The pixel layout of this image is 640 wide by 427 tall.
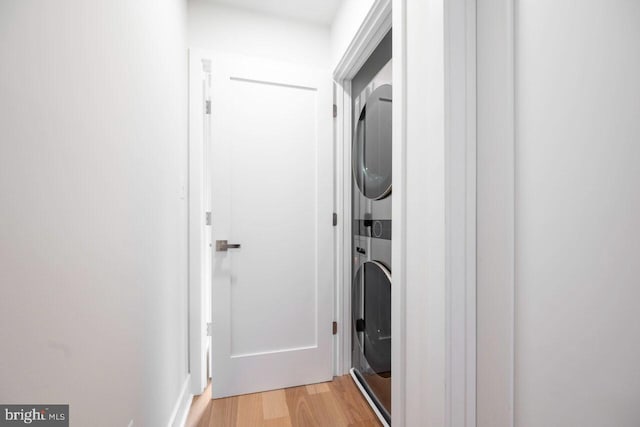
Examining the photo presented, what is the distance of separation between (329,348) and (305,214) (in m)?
0.91

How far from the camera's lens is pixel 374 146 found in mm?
1548

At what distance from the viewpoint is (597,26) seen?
0.56 metres

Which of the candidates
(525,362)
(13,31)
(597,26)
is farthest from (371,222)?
(13,31)

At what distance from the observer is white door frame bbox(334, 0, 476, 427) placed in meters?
0.83

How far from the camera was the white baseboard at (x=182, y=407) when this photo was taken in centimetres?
132

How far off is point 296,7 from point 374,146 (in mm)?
1064

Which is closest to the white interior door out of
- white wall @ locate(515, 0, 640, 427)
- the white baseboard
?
the white baseboard

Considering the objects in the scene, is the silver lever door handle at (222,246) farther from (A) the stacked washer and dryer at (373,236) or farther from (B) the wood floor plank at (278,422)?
(B) the wood floor plank at (278,422)

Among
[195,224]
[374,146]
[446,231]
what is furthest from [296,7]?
[446,231]

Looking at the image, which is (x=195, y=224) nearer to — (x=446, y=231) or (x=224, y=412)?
(x=224, y=412)

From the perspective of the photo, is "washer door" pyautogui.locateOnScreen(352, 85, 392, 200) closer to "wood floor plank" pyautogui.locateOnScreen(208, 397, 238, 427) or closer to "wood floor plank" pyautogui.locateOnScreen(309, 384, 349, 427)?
"wood floor plank" pyautogui.locateOnScreen(309, 384, 349, 427)

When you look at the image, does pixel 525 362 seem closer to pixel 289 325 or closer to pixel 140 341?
pixel 140 341

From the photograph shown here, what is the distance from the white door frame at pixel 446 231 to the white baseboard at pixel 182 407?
1.03 metres

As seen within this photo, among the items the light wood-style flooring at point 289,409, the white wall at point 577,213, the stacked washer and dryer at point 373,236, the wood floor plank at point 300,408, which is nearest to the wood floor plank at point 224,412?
the light wood-style flooring at point 289,409
